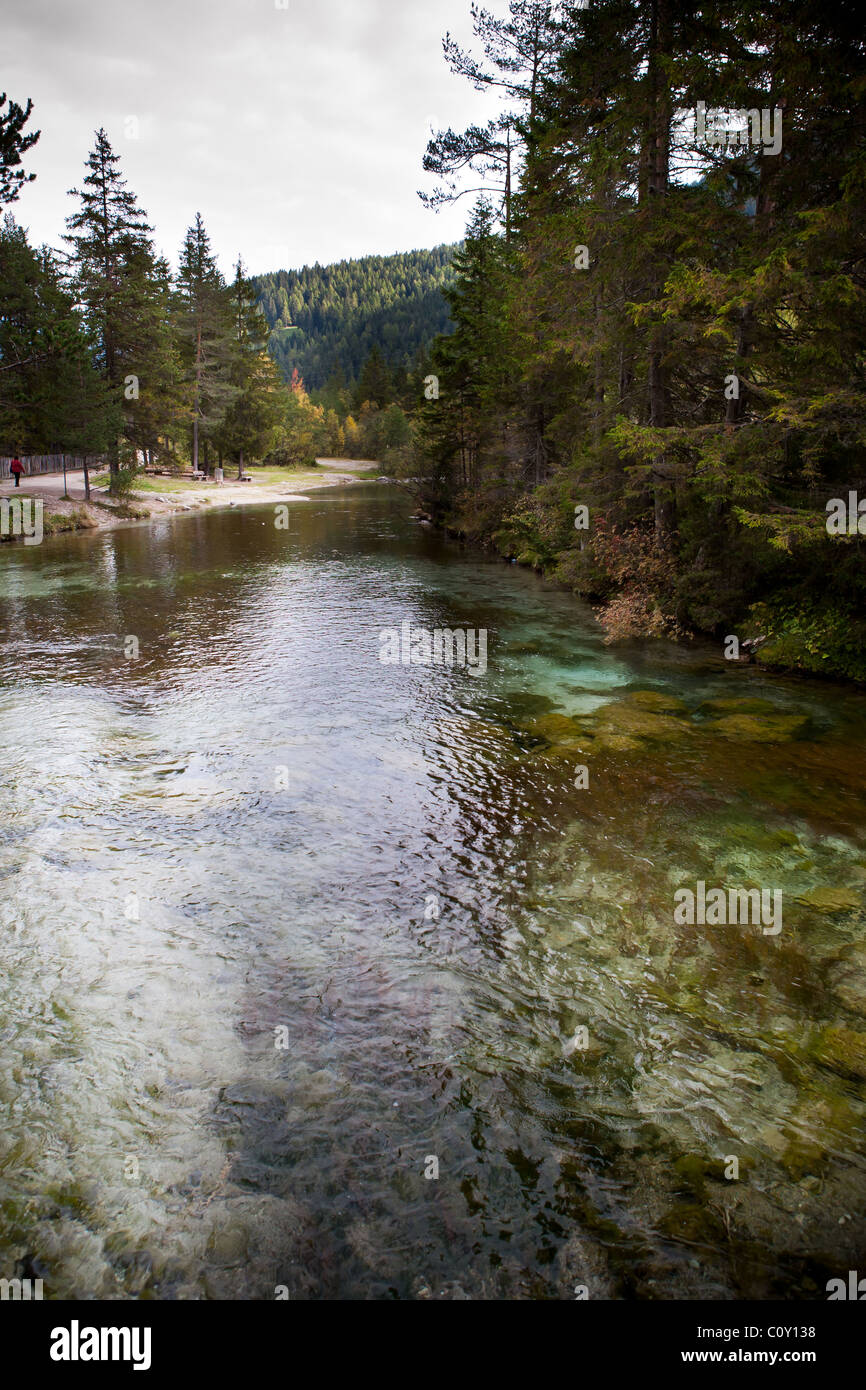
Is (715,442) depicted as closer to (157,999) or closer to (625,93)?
(625,93)

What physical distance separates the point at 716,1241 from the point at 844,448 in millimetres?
13725

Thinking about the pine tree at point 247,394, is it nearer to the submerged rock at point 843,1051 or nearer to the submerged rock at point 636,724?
the submerged rock at point 636,724

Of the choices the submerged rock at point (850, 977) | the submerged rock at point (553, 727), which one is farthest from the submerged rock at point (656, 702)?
the submerged rock at point (850, 977)

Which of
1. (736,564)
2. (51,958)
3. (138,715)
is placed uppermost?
(736,564)

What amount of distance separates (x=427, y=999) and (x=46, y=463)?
5117 cm

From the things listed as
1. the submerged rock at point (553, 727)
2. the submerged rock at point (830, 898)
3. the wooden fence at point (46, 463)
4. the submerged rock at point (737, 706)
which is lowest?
the submerged rock at point (830, 898)

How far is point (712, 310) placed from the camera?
13.4 metres

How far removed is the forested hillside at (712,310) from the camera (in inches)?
409

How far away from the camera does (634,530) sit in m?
17.8

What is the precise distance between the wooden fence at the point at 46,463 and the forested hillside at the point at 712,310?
111 feet

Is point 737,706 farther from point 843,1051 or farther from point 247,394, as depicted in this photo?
point 247,394

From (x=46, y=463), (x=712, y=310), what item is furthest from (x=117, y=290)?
(x=712, y=310)

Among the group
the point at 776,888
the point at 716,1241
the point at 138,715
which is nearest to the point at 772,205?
the point at 776,888

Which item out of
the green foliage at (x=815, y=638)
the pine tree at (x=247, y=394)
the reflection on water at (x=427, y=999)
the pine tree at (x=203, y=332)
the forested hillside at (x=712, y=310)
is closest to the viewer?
the reflection on water at (x=427, y=999)
